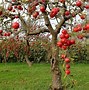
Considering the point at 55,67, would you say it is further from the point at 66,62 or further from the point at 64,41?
the point at 64,41

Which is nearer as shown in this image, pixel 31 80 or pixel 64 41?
pixel 64 41

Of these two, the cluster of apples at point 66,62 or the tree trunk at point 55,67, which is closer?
the cluster of apples at point 66,62

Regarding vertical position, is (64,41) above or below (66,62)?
above

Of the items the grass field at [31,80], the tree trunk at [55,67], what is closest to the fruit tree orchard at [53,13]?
the tree trunk at [55,67]

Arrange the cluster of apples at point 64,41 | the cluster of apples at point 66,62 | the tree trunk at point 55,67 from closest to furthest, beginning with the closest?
the cluster of apples at point 64,41
the cluster of apples at point 66,62
the tree trunk at point 55,67

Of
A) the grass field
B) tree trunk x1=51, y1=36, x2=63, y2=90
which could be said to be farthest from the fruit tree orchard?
the grass field

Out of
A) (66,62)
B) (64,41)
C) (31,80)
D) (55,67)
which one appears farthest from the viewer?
(31,80)

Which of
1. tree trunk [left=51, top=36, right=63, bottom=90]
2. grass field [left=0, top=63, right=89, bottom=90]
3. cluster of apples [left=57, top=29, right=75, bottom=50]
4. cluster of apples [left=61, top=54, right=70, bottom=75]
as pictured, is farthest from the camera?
grass field [left=0, top=63, right=89, bottom=90]

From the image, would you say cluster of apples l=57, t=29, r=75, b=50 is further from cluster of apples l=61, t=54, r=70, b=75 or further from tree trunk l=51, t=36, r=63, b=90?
tree trunk l=51, t=36, r=63, b=90

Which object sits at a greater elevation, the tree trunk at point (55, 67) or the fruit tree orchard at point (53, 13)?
the fruit tree orchard at point (53, 13)

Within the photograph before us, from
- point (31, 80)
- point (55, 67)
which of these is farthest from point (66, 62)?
point (31, 80)

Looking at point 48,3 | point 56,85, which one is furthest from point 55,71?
point 48,3

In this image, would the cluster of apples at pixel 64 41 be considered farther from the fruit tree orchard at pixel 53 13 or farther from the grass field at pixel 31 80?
the grass field at pixel 31 80

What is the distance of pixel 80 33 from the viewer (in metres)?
5.04
